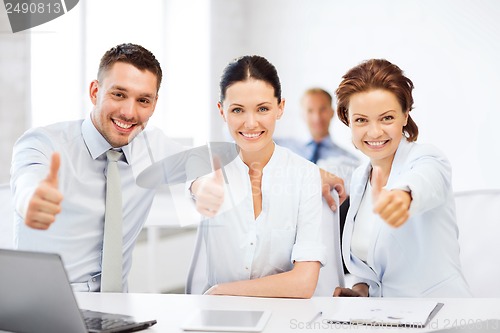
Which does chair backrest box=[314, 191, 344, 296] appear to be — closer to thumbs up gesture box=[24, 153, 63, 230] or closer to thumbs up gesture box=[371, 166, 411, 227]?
thumbs up gesture box=[371, 166, 411, 227]

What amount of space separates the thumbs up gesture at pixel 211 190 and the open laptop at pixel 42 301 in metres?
0.57

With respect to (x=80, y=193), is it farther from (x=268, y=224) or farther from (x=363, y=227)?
(x=363, y=227)

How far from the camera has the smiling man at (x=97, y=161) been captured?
1550mm

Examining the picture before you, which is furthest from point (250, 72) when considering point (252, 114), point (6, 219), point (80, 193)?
point (6, 219)

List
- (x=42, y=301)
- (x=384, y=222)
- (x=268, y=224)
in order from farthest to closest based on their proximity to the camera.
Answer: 1. (x=268, y=224)
2. (x=384, y=222)
3. (x=42, y=301)

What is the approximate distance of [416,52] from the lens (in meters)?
1.69

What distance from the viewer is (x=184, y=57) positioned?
1957 mm

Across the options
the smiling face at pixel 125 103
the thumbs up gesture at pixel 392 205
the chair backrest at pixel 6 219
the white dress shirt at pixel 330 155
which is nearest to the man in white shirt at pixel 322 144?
the white dress shirt at pixel 330 155

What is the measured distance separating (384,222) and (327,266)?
233 millimetres

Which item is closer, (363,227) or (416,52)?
(363,227)

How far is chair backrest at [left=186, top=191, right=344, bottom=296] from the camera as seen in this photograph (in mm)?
1557

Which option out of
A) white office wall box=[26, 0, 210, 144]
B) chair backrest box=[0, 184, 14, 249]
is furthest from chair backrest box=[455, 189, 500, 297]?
chair backrest box=[0, 184, 14, 249]

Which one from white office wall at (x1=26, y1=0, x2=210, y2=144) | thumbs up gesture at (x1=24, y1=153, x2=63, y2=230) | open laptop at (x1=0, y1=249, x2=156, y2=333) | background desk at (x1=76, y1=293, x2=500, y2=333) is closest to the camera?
open laptop at (x1=0, y1=249, x2=156, y2=333)

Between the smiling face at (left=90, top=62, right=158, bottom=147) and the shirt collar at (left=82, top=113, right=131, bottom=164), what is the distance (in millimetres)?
16
